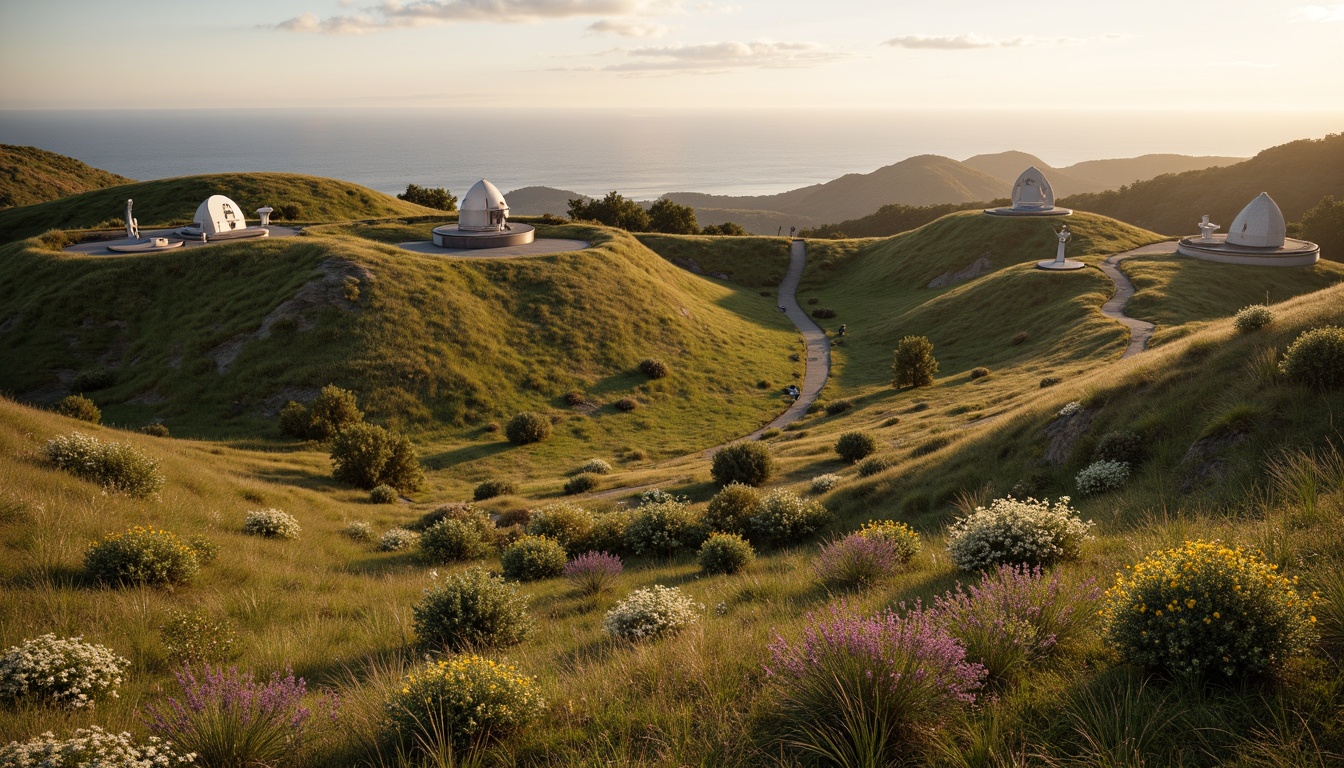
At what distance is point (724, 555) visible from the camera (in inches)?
562

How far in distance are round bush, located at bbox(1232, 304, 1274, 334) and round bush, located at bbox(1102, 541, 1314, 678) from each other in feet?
43.3

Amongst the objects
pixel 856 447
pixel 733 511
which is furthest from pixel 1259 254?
pixel 733 511

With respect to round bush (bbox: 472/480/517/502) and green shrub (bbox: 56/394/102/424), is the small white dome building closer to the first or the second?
green shrub (bbox: 56/394/102/424)

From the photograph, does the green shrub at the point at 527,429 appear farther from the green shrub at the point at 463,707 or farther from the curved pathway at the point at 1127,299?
the green shrub at the point at 463,707

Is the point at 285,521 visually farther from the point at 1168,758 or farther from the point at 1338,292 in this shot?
the point at 1338,292

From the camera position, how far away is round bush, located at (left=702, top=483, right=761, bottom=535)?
701 inches

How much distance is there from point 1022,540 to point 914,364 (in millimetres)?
38738

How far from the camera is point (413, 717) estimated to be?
5.82m

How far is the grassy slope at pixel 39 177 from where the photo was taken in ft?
332

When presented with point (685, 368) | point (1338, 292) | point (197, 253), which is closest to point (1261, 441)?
point (1338, 292)

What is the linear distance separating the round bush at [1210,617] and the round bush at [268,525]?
17412mm

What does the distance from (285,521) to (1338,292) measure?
26.5 m

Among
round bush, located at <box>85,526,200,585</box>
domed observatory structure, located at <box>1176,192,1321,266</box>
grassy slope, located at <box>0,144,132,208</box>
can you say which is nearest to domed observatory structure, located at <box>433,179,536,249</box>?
round bush, located at <box>85,526,200,585</box>

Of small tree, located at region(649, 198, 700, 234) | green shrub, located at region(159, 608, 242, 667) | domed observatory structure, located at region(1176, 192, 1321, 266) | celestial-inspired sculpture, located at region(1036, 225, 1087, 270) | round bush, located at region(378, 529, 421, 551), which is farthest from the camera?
small tree, located at region(649, 198, 700, 234)
